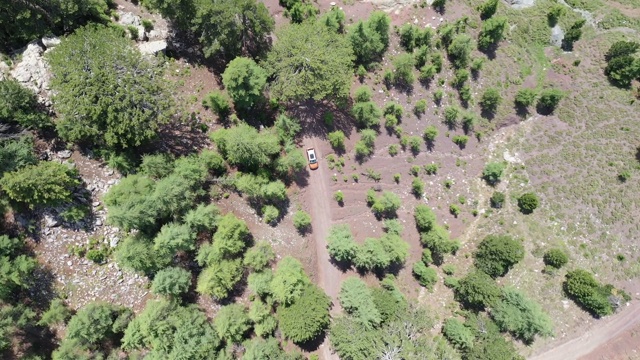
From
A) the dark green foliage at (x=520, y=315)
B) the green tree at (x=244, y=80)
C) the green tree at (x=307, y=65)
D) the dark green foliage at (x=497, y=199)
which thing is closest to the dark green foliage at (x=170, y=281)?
the green tree at (x=244, y=80)

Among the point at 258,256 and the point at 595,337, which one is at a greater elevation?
the point at 258,256

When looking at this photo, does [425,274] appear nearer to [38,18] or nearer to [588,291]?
[588,291]

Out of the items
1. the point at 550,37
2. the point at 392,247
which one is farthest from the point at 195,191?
the point at 550,37

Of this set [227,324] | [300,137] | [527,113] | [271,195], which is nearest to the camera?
[227,324]

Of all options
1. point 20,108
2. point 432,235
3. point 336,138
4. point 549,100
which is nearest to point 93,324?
point 20,108

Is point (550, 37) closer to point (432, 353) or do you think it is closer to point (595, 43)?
point (595, 43)

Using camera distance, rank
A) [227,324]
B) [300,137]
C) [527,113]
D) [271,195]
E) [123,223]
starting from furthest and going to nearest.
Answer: [527,113], [300,137], [271,195], [227,324], [123,223]

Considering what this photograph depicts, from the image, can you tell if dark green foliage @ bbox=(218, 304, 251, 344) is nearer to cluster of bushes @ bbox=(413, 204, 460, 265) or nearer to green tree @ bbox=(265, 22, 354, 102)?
cluster of bushes @ bbox=(413, 204, 460, 265)
